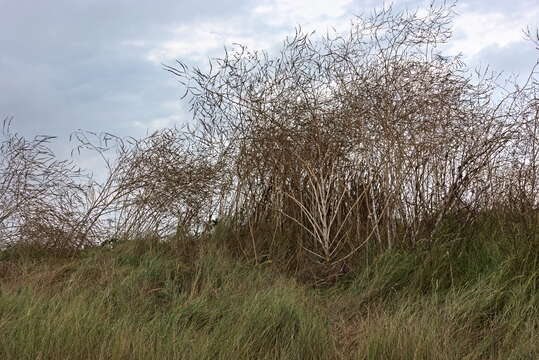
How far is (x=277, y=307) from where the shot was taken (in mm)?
3404

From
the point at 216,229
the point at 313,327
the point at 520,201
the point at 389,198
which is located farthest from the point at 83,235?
the point at 520,201

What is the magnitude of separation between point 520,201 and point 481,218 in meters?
0.37

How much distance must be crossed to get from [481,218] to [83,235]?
416 cm

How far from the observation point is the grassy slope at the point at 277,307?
294 cm

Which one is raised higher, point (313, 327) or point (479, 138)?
point (479, 138)

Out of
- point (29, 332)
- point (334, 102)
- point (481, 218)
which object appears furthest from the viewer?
point (334, 102)

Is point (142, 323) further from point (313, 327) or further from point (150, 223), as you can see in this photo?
point (150, 223)

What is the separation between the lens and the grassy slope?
9.66ft

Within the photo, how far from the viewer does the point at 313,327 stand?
10.4 feet

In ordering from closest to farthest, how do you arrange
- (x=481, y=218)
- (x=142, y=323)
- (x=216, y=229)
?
(x=142, y=323)
(x=481, y=218)
(x=216, y=229)

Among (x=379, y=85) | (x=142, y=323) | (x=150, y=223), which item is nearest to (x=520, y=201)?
(x=379, y=85)

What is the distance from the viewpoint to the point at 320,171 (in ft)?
16.6

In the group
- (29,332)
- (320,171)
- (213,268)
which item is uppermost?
(320,171)

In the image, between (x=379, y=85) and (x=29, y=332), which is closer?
(x=29, y=332)
